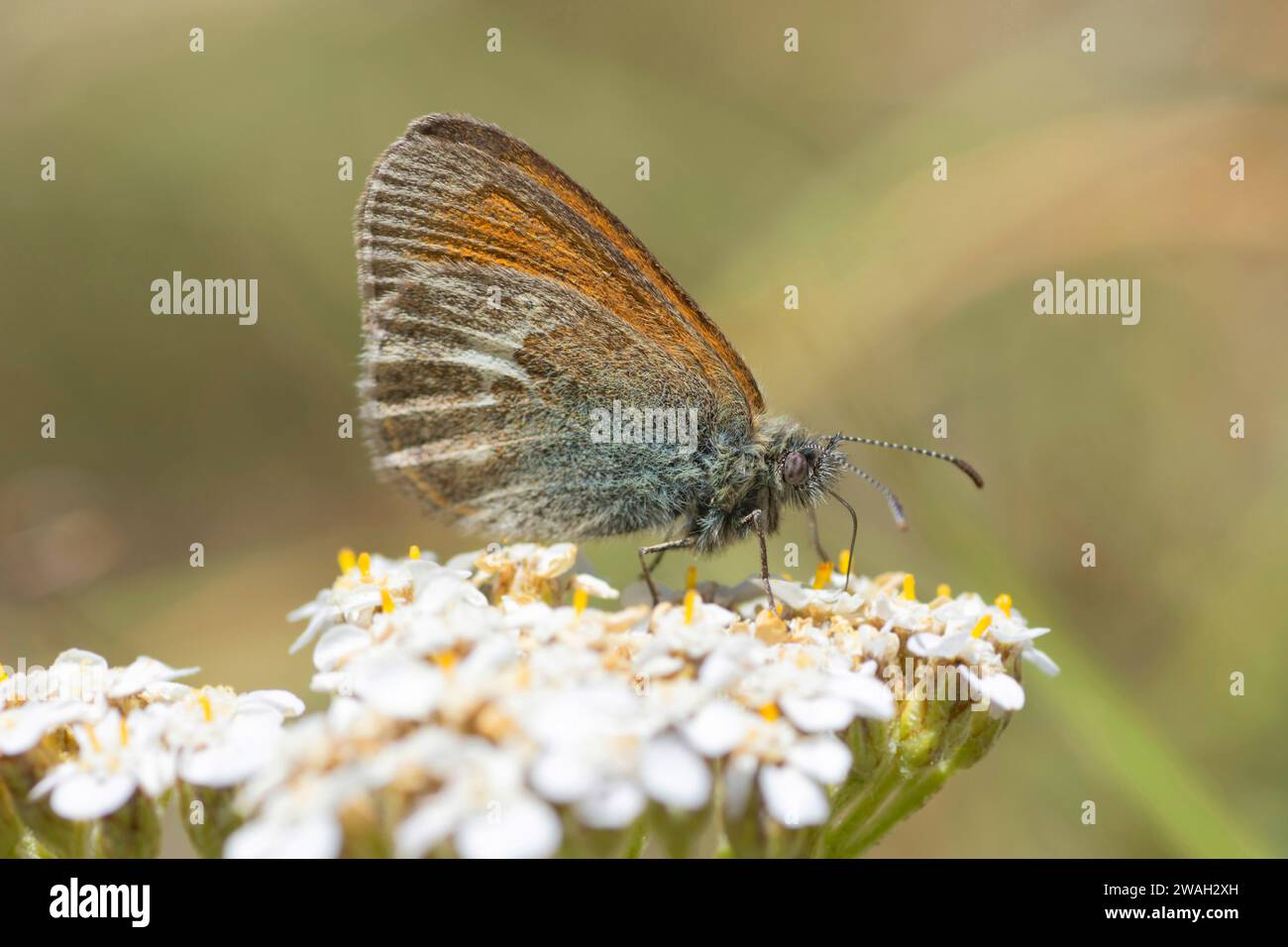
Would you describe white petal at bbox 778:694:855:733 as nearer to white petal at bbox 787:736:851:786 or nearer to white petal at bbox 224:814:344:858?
white petal at bbox 787:736:851:786

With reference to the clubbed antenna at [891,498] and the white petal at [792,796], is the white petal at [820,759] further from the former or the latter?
the clubbed antenna at [891,498]

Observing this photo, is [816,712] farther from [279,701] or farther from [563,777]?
[279,701]

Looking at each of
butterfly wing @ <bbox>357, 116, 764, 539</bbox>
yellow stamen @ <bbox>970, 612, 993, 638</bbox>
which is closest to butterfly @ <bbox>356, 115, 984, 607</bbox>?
butterfly wing @ <bbox>357, 116, 764, 539</bbox>

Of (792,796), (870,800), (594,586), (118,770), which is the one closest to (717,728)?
(792,796)

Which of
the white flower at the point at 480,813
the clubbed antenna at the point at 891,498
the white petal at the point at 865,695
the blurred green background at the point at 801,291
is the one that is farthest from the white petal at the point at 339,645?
the blurred green background at the point at 801,291

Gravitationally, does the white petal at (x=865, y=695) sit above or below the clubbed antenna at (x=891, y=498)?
below
